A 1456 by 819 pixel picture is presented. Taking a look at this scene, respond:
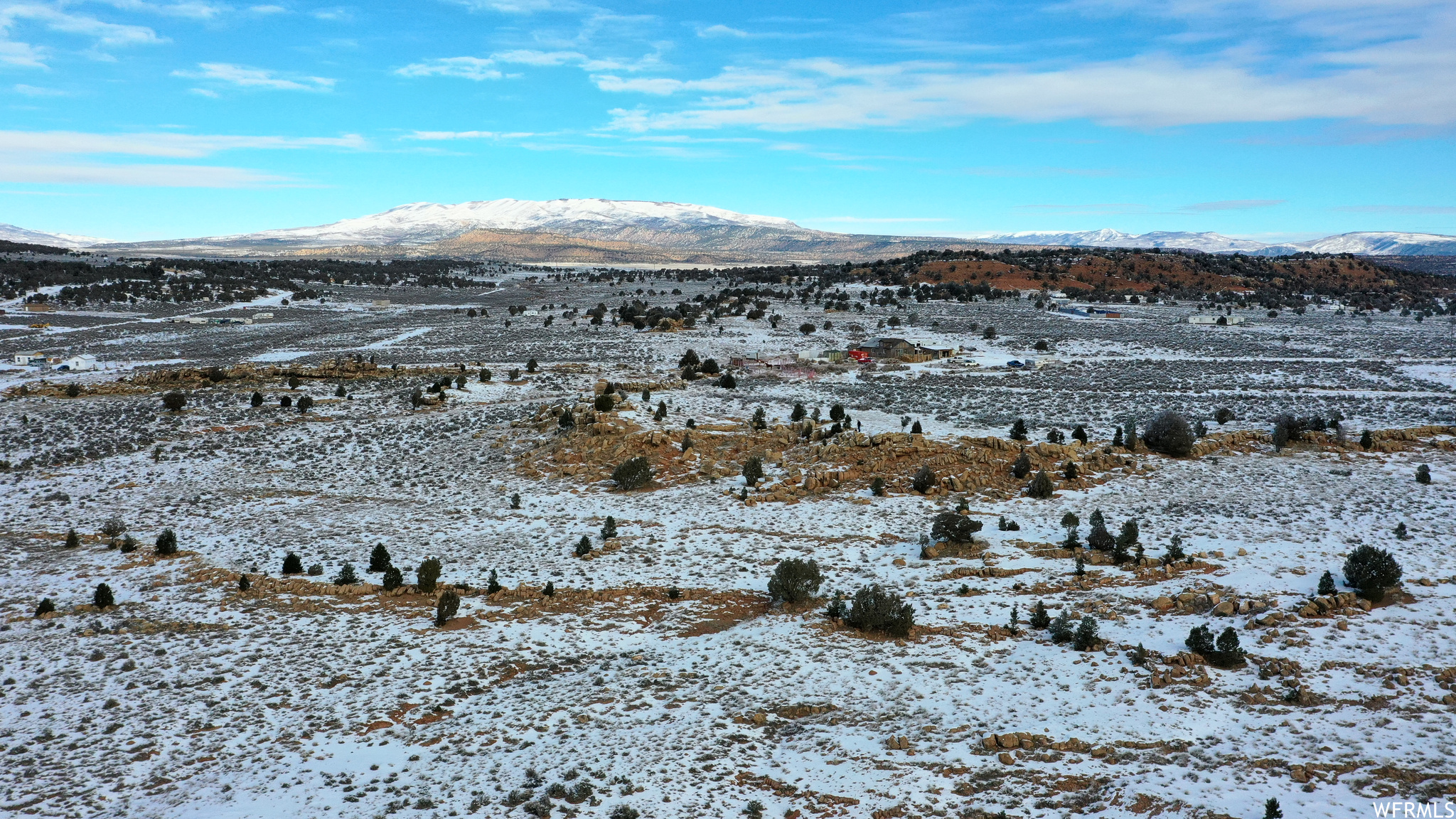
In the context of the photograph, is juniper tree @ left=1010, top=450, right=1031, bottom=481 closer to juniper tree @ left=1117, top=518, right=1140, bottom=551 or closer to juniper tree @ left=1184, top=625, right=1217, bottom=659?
juniper tree @ left=1117, top=518, right=1140, bottom=551

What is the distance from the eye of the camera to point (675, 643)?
13.6 meters

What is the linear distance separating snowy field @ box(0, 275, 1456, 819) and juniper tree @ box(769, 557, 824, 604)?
0.38 metres

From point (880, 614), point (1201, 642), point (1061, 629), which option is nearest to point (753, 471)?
point (880, 614)

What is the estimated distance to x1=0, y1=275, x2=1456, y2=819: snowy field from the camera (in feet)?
31.5

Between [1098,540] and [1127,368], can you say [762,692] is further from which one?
[1127,368]

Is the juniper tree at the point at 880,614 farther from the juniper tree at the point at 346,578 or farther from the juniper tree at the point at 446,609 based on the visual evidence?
the juniper tree at the point at 346,578

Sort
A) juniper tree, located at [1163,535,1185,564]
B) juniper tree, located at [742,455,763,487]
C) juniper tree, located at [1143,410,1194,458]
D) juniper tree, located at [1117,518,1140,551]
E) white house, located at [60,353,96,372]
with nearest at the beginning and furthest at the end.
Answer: juniper tree, located at [1163,535,1185,564] < juniper tree, located at [1117,518,1140,551] < juniper tree, located at [742,455,763,487] < juniper tree, located at [1143,410,1194,458] < white house, located at [60,353,96,372]

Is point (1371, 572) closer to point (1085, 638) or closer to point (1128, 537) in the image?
point (1128, 537)

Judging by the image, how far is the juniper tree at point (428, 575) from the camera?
16.0 meters

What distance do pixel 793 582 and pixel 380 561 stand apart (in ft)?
29.1

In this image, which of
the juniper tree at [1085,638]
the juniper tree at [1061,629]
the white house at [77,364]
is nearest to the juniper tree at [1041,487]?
the juniper tree at [1061,629]

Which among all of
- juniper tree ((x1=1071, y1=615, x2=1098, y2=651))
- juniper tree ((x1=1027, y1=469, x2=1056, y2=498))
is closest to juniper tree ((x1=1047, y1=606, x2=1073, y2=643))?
juniper tree ((x1=1071, y1=615, x2=1098, y2=651))

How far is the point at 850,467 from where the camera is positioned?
2336 cm

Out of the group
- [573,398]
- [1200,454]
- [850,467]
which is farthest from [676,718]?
[573,398]
